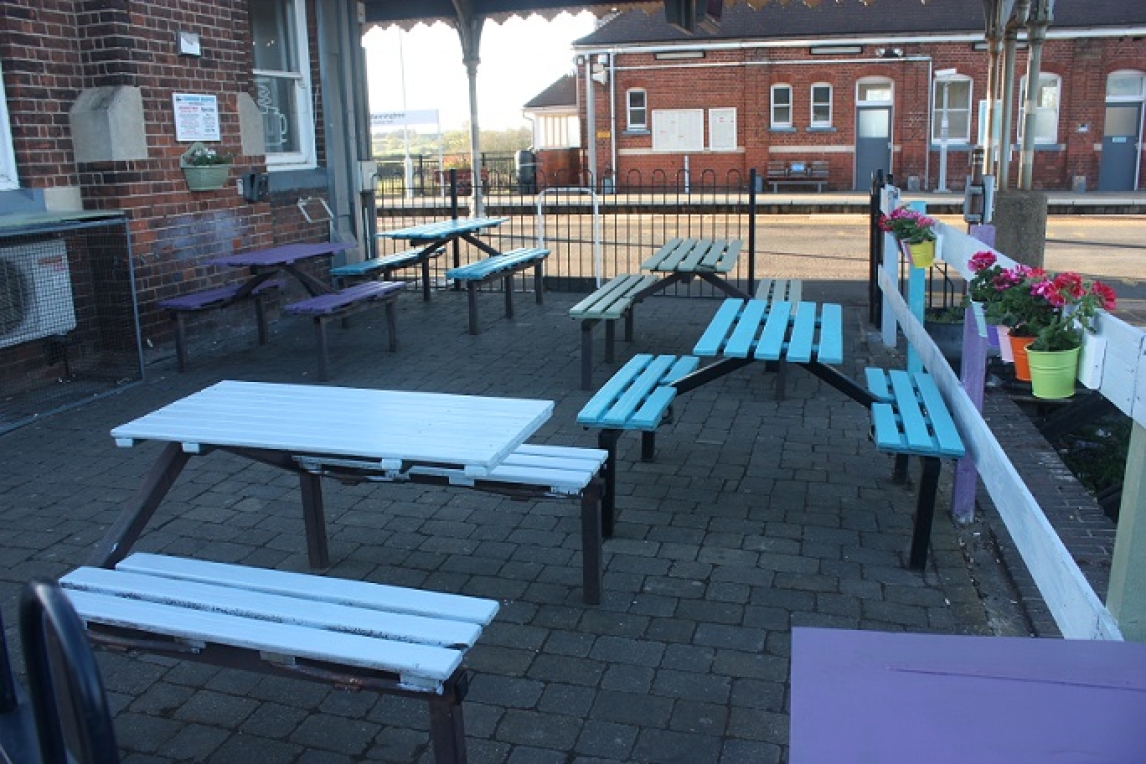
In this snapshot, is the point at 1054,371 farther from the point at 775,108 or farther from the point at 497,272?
the point at 775,108

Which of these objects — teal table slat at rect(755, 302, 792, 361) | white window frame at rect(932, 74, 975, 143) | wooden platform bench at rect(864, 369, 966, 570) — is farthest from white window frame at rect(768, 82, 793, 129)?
wooden platform bench at rect(864, 369, 966, 570)

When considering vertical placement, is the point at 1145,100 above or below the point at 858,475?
above

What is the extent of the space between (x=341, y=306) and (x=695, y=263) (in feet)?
9.25

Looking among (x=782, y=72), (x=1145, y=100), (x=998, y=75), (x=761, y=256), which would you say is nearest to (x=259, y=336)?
(x=761, y=256)

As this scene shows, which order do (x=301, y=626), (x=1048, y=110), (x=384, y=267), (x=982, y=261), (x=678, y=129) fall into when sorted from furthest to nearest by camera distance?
(x=678, y=129), (x=1048, y=110), (x=384, y=267), (x=982, y=261), (x=301, y=626)

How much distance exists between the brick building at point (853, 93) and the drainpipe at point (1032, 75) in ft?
51.9

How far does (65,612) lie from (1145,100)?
3088cm

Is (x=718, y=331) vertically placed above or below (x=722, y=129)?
below

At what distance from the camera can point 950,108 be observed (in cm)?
2789

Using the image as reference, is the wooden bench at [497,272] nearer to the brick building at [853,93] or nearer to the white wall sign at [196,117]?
the white wall sign at [196,117]

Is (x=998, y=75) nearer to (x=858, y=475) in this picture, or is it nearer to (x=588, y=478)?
(x=858, y=475)

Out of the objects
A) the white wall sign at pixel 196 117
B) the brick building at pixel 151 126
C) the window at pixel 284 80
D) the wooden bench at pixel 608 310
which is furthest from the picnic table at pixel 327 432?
the window at pixel 284 80

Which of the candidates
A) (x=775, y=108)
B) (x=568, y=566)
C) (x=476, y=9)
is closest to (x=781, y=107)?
(x=775, y=108)

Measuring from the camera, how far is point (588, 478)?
3.71 m
